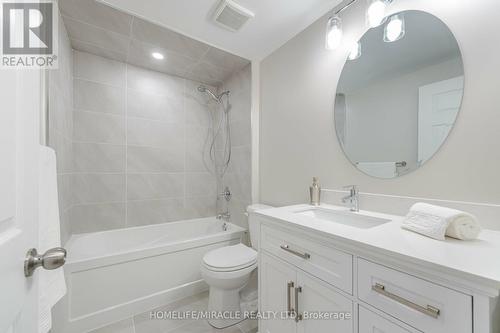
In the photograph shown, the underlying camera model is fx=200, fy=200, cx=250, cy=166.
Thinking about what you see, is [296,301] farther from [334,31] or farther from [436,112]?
[334,31]

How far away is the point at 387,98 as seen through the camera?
115 centimetres

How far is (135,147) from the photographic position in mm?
2303

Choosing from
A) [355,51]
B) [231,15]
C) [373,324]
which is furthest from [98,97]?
[373,324]

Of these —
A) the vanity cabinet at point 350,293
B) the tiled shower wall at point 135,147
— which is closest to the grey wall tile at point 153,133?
the tiled shower wall at point 135,147

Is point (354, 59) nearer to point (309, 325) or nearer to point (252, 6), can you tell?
point (252, 6)

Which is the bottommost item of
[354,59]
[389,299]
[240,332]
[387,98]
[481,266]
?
[240,332]

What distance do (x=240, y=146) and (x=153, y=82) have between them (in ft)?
4.25

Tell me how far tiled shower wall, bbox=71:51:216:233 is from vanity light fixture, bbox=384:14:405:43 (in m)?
2.14

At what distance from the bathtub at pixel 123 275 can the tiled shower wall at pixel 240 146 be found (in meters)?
0.34

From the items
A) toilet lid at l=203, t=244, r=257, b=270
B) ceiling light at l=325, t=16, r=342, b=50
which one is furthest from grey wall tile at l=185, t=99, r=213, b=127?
ceiling light at l=325, t=16, r=342, b=50

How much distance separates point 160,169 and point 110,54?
1.30 m

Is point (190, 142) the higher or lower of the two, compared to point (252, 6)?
lower

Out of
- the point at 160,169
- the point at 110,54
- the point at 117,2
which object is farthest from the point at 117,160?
the point at 117,2

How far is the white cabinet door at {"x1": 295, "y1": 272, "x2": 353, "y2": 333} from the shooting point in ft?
2.51
